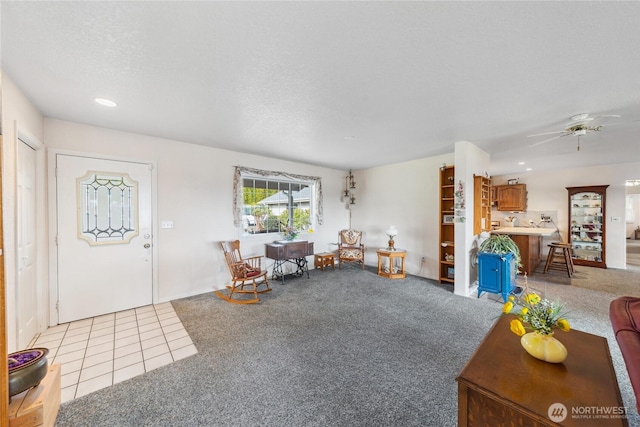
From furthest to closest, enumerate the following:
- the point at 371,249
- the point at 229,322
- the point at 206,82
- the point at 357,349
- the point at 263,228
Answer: the point at 371,249, the point at 263,228, the point at 229,322, the point at 357,349, the point at 206,82

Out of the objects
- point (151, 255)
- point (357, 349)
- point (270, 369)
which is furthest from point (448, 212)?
point (151, 255)

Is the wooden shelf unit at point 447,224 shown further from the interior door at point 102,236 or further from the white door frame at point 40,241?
the white door frame at point 40,241

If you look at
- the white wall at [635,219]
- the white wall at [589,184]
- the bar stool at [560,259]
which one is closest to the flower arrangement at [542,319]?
the bar stool at [560,259]

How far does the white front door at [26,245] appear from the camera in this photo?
7.58ft

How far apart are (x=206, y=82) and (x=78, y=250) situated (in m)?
2.72

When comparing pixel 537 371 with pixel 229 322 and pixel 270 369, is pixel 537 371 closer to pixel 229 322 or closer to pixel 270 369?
pixel 270 369

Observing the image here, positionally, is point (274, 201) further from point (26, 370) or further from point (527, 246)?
point (527, 246)

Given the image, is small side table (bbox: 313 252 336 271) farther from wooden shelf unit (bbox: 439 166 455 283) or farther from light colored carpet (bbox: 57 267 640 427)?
wooden shelf unit (bbox: 439 166 455 283)

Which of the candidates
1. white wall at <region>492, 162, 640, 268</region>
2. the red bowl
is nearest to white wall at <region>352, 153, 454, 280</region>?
white wall at <region>492, 162, 640, 268</region>

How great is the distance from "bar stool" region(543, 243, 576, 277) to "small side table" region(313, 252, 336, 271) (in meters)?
4.62

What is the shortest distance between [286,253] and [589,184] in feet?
24.1

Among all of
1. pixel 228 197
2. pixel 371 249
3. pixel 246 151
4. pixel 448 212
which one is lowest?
pixel 371 249

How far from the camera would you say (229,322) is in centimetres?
299

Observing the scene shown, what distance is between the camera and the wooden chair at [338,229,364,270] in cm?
557
